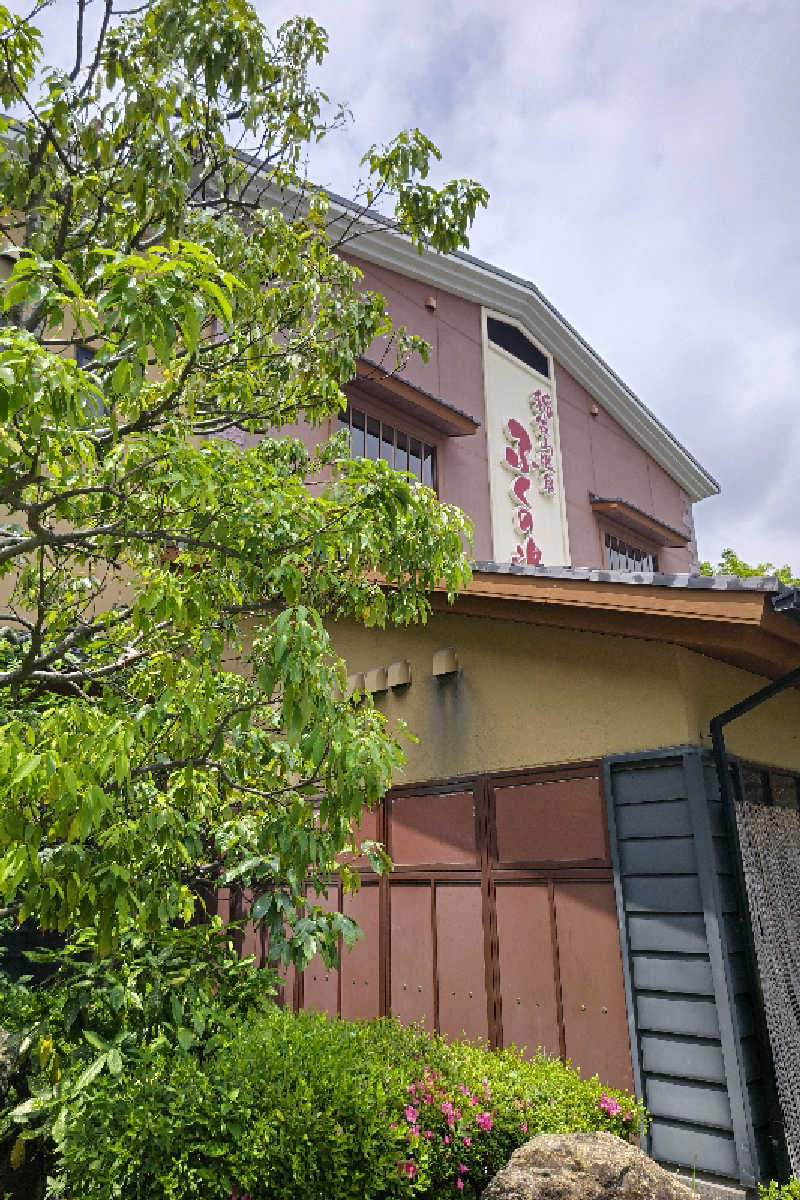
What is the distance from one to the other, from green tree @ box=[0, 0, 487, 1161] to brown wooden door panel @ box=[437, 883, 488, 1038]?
2.18 meters

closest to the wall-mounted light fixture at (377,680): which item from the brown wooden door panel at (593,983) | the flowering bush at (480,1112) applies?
the brown wooden door panel at (593,983)

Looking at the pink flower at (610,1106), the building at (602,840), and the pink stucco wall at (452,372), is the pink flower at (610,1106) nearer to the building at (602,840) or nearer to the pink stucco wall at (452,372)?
the building at (602,840)

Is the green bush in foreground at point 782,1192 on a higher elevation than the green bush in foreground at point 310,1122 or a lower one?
lower

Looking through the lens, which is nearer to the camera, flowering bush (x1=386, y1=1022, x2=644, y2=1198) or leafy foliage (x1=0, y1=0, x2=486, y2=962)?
leafy foliage (x1=0, y1=0, x2=486, y2=962)

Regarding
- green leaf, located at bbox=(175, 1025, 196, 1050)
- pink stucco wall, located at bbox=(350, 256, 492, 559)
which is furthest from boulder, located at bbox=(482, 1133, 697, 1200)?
pink stucco wall, located at bbox=(350, 256, 492, 559)

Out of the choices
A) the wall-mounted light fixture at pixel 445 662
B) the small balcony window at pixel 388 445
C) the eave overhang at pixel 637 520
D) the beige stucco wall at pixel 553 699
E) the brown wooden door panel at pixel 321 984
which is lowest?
the brown wooden door panel at pixel 321 984

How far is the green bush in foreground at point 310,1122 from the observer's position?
4.48 m

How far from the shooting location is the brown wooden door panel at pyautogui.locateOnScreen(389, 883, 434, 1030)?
7496 mm

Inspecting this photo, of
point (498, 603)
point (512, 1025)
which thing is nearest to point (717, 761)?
point (498, 603)

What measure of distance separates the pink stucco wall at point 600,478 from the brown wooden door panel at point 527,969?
10366 millimetres

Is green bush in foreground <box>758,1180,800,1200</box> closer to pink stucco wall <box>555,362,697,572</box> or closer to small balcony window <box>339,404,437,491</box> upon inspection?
small balcony window <box>339,404,437,491</box>

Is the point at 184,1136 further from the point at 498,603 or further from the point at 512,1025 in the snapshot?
the point at 498,603

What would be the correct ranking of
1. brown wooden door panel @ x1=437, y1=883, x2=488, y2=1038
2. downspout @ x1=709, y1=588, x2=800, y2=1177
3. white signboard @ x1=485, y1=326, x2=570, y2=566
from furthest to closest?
1. white signboard @ x1=485, y1=326, x2=570, y2=566
2. brown wooden door panel @ x1=437, y1=883, x2=488, y2=1038
3. downspout @ x1=709, y1=588, x2=800, y2=1177

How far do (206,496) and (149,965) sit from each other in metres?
2.99
